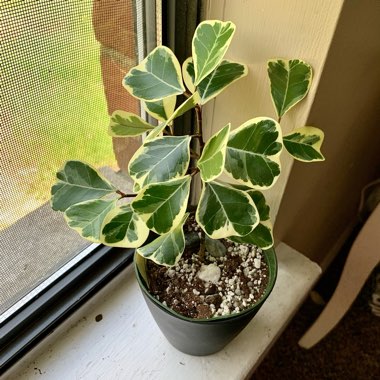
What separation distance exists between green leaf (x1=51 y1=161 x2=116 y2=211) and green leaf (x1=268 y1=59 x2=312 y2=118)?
243 millimetres

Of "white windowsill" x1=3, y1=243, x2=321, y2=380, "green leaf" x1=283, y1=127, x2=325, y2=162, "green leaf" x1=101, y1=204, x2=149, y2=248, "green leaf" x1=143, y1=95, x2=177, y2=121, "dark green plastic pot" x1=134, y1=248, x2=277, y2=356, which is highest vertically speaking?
"green leaf" x1=143, y1=95, x2=177, y2=121

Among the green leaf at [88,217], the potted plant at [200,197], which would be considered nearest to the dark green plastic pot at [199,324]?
the potted plant at [200,197]

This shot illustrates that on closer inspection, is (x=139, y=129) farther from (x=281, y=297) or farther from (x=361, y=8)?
(x=281, y=297)

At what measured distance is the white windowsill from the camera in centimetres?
64

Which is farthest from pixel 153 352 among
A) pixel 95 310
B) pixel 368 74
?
pixel 368 74

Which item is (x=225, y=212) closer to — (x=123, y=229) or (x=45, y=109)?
(x=123, y=229)

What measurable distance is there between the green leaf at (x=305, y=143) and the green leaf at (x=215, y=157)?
0.15 meters

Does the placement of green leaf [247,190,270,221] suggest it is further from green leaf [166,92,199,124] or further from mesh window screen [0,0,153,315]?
mesh window screen [0,0,153,315]

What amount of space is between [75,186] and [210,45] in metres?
0.23

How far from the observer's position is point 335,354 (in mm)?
1142

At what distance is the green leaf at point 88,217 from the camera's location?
0.50 m

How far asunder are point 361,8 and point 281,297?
489 millimetres

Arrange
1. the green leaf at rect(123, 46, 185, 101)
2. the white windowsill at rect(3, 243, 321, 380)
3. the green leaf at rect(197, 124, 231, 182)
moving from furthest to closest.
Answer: the white windowsill at rect(3, 243, 321, 380)
the green leaf at rect(123, 46, 185, 101)
the green leaf at rect(197, 124, 231, 182)

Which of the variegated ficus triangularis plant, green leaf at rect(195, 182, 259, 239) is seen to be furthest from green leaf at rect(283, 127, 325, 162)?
green leaf at rect(195, 182, 259, 239)
